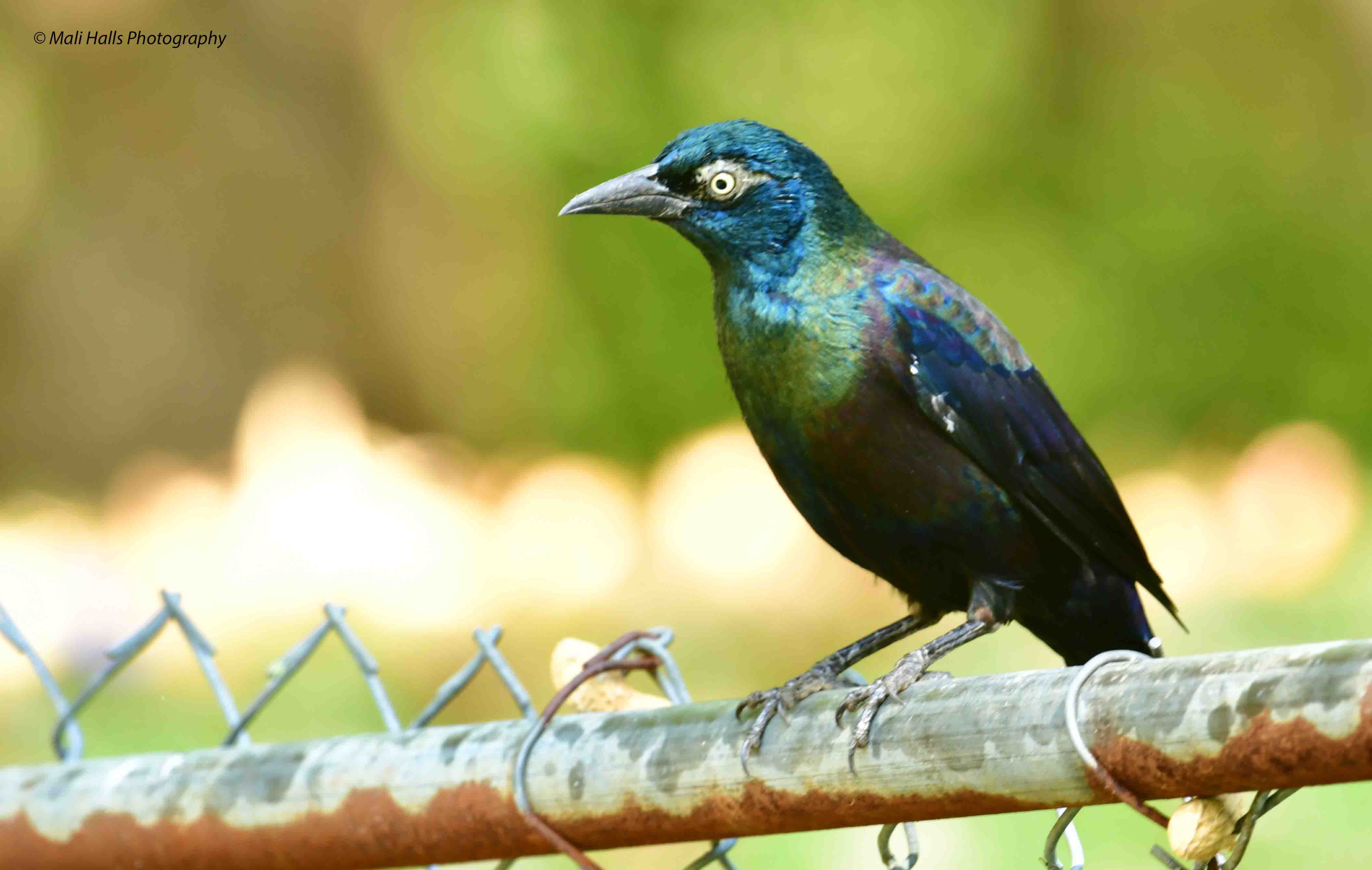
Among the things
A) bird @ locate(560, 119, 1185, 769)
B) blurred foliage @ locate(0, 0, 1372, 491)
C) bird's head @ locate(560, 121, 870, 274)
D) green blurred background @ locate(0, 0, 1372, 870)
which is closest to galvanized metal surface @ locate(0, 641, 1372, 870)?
bird @ locate(560, 119, 1185, 769)

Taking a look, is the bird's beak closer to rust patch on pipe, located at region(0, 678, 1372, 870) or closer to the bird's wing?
the bird's wing

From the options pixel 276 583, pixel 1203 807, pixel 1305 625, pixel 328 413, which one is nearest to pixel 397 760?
pixel 1203 807

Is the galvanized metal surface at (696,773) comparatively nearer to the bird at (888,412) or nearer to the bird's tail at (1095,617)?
the bird at (888,412)

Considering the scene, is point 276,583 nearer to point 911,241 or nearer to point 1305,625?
point 911,241

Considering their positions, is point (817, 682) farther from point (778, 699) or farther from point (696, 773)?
point (696, 773)

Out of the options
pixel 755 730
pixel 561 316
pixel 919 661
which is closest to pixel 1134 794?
pixel 755 730

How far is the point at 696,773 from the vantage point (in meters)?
1.25

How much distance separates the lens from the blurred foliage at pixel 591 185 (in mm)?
4629

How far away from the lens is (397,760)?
4.63ft

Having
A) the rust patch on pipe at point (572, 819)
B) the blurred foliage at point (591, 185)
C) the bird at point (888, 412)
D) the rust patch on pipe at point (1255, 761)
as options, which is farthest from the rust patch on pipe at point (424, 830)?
the blurred foliage at point (591, 185)

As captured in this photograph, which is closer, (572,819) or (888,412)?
(572,819)

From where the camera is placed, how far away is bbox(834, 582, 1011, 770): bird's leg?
3.89ft

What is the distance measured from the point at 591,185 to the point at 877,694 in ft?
12.5

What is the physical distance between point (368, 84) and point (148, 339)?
4.25 feet
